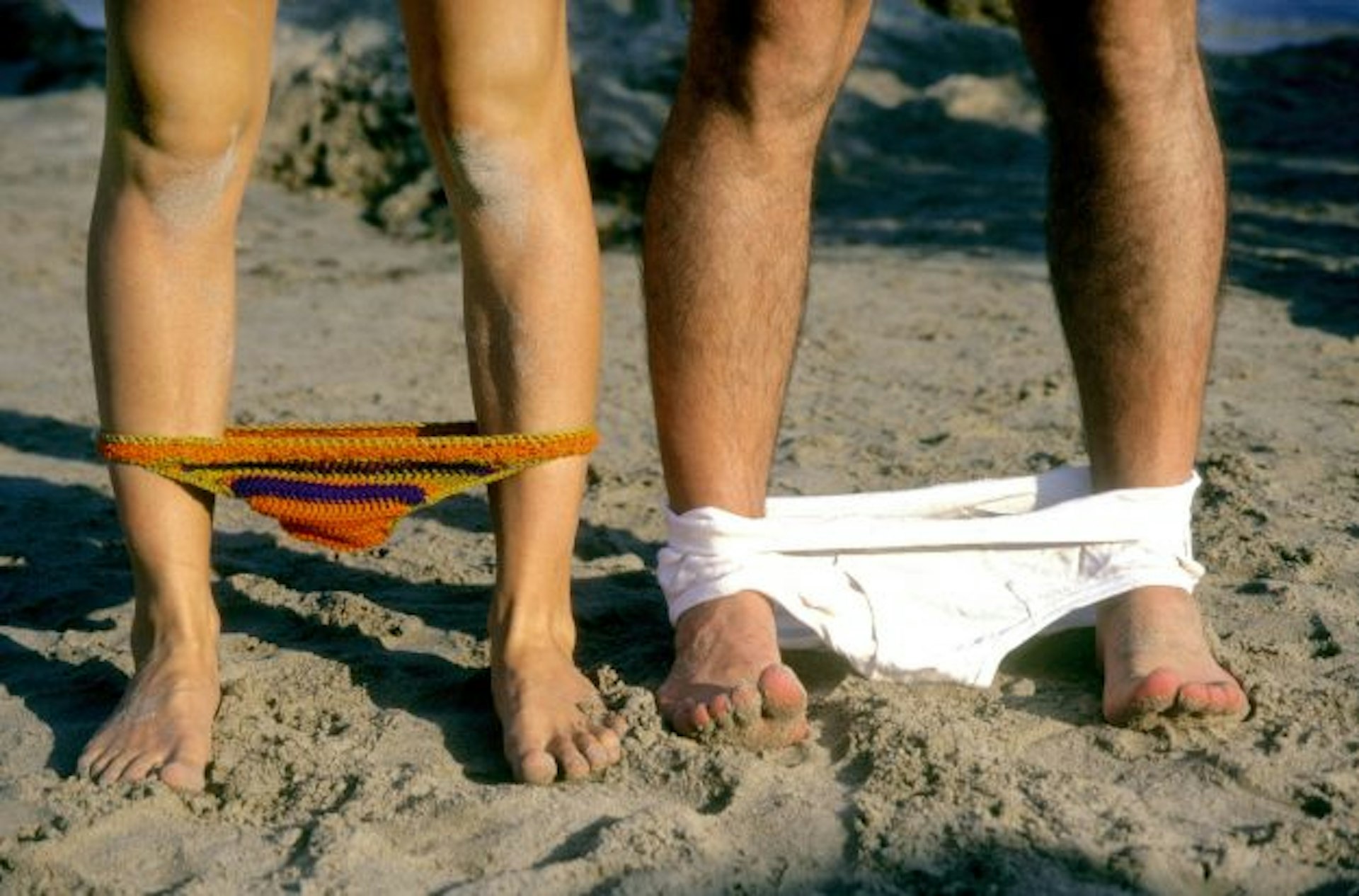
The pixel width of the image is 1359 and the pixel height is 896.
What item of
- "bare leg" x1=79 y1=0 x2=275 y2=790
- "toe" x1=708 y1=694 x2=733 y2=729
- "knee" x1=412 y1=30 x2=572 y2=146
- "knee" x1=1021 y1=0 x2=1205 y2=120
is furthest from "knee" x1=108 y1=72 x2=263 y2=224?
"knee" x1=1021 y1=0 x2=1205 y2=120

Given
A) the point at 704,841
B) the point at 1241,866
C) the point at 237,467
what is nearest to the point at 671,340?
the point at 237,467

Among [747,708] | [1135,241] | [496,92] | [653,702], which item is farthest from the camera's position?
[1135,241]

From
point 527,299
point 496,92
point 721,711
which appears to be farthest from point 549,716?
point 496,92

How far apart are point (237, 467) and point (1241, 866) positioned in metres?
1.39

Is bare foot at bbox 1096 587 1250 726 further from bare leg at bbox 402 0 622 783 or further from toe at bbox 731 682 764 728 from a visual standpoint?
bare leg at bbox 402 0 622 783

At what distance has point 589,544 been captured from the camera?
134 inches

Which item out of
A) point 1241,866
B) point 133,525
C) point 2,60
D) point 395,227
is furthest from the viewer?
point 2,60

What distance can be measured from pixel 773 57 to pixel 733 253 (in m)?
0.30

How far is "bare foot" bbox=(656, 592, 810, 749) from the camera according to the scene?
95.0 inches

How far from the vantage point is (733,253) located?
2705mm

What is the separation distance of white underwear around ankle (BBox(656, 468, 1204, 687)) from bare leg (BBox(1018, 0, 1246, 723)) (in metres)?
0.06

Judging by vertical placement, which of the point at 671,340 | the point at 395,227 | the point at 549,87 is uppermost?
the point at 549,87

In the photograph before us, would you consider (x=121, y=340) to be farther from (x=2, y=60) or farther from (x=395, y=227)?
(x=2, y=60)

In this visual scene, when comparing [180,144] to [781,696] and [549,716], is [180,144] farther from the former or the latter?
[781,696]
